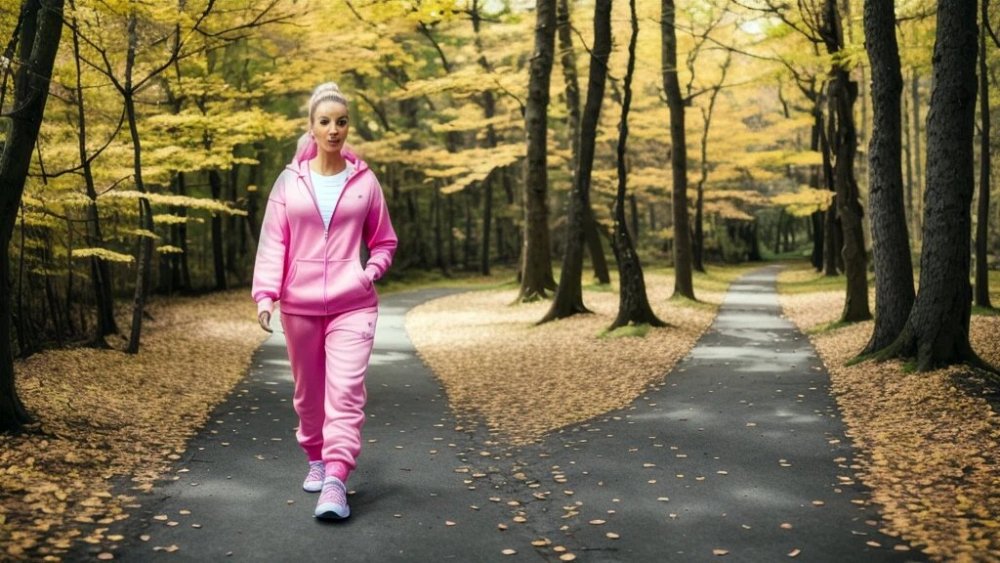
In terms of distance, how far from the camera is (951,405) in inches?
294

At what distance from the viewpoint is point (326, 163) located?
15.7 feet

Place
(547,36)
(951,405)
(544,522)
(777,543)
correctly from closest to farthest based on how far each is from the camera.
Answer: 1. (777,543)
2. (544,522)
3. (951,405)
4. (547,36)

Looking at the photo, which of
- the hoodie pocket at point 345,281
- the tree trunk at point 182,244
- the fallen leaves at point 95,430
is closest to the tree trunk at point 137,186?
the fallen leaves at point 95,430

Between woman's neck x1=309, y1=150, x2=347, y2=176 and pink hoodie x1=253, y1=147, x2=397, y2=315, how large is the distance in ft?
0.19

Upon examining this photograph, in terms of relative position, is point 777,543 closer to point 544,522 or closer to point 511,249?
point 544,522

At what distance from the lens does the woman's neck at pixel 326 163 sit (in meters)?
4.77

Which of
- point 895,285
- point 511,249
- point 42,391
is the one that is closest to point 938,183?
point 895,285

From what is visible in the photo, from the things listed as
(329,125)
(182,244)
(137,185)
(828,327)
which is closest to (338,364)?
(329,125)

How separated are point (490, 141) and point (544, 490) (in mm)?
28456

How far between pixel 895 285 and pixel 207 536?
30.7 feet

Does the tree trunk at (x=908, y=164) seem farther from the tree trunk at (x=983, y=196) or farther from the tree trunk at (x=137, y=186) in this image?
the tree trunk at (x=137, y=186)

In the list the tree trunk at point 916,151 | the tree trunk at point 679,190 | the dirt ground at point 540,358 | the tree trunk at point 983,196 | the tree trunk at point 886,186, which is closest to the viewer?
the dirt ground at point 540,358

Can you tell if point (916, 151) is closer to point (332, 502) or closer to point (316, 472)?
point (316, 472)

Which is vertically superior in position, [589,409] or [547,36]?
[547,36]
